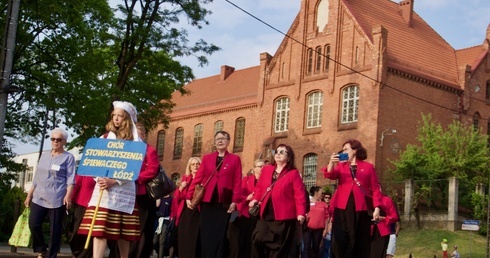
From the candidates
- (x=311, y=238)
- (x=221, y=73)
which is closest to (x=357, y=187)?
(x=311, y=238)

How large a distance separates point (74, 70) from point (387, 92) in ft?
74.2

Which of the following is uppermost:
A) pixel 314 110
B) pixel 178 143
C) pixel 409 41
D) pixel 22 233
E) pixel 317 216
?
pixel 409 41

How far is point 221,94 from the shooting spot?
62281 millimetres

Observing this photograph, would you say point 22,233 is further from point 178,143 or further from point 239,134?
point 178,143

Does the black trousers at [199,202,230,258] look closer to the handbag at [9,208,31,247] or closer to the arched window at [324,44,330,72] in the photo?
the handbag at [9,208,31,247]

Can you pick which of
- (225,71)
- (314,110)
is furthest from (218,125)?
(314,110)

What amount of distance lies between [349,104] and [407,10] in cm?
1011

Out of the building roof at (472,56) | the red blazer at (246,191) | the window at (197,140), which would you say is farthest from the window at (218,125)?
the red blazer at (246,191)

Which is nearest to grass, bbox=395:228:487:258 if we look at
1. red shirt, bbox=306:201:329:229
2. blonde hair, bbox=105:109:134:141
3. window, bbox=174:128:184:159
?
red shirt, bbox=306:201:329:229

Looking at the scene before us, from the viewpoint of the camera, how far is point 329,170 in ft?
39.0

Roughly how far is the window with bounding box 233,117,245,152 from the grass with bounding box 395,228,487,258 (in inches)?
754

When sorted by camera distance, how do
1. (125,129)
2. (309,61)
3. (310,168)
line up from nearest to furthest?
(125,129), (310,168), (309,61)

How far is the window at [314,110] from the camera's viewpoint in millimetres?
49844

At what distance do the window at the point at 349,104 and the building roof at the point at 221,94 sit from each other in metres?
9.05
